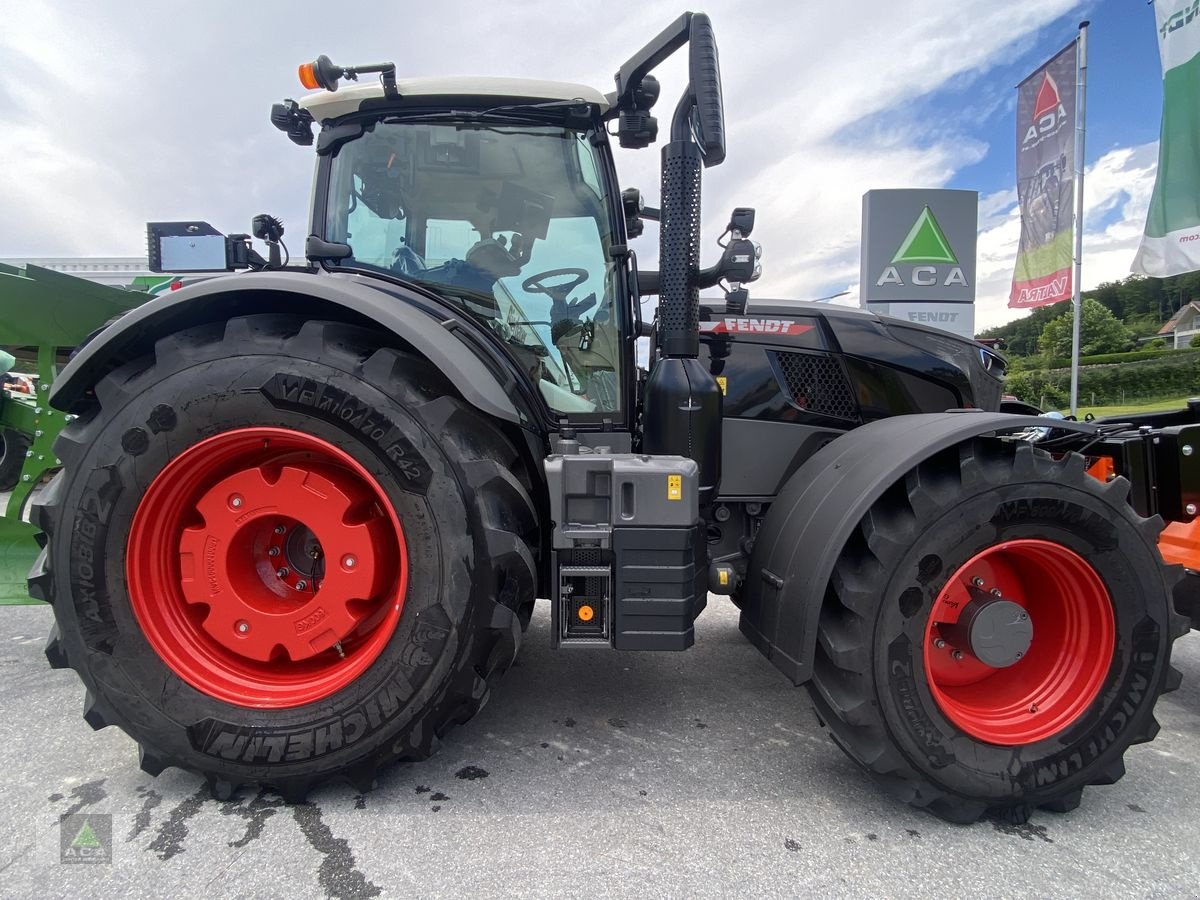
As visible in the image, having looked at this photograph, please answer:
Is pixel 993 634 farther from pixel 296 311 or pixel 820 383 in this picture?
pixel 296 311

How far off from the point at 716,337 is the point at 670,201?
0.59 meters

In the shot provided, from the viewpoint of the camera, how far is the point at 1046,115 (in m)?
9.61

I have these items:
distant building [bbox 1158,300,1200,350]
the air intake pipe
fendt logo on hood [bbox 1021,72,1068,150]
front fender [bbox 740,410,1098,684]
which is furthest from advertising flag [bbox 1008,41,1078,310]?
distant building [bbox 1158,300,1200,350]

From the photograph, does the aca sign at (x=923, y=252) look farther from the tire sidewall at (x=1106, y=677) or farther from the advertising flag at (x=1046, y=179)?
the tire sidewall at (x=1106, y=677)

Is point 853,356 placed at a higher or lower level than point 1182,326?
lower

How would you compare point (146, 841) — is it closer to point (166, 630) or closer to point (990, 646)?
point (166, 630)

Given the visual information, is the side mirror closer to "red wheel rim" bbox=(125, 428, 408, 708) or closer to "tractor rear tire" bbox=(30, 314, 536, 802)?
"tractor rear tire" bbox=(30, 314, 536, 802)

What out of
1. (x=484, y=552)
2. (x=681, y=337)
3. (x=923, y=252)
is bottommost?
(x=484, y=552)

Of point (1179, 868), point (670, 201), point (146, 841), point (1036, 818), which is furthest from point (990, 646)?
point (146, 841)

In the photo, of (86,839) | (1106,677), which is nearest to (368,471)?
(86,839)

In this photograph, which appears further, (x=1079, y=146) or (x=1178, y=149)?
(x=1079, y=146)

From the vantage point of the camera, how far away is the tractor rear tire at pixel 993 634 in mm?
1861

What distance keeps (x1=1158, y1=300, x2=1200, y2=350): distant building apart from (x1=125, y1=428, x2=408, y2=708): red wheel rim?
7755cm

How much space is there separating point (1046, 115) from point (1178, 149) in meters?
2.22
